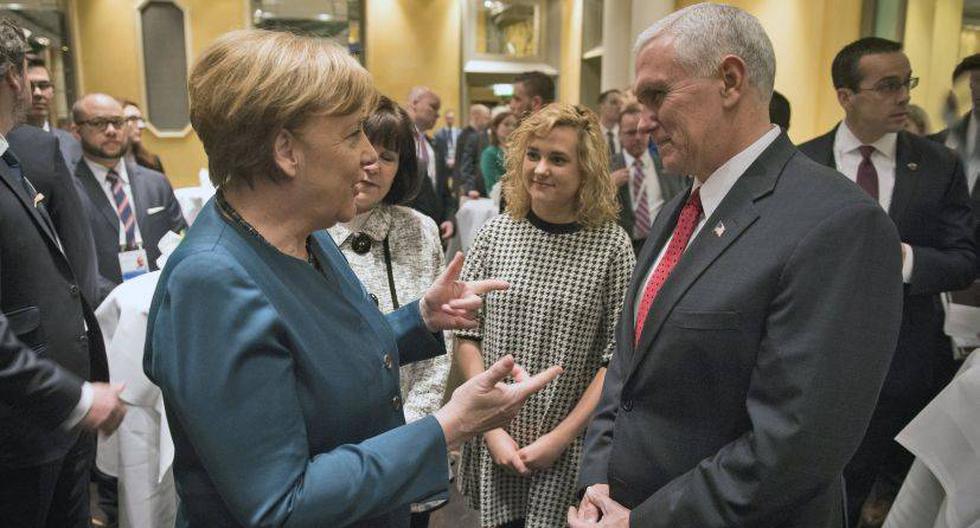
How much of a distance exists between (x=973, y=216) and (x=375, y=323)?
2209 millimetres

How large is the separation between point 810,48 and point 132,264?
488cm

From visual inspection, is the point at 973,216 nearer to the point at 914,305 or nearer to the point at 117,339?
the point at 914,305

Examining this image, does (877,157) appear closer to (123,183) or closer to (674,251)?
(674,251)

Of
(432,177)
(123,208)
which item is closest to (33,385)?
(123,208)

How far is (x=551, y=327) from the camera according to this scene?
193 cm

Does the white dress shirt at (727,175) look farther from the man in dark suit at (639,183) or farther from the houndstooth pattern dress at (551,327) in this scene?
the man in dark suit at (639,183)

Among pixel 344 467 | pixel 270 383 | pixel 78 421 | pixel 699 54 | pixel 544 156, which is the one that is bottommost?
pixel 78 421

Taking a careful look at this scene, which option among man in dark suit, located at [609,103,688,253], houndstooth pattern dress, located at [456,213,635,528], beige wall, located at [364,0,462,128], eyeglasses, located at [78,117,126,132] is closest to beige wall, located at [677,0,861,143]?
man in dark suit, located at [609,103,688,253]

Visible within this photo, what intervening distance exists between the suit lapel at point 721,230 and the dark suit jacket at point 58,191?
1930mm

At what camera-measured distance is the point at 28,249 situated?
1.83 m

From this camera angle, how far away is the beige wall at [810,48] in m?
4.97

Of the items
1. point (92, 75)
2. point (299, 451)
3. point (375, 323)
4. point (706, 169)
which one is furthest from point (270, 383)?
point (92, 75)

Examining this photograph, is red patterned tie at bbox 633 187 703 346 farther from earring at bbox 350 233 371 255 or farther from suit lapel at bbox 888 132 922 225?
suit lapel at bbox 888 132 922 225

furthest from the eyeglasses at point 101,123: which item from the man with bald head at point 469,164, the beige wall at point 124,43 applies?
the beige wall at point 124,43
